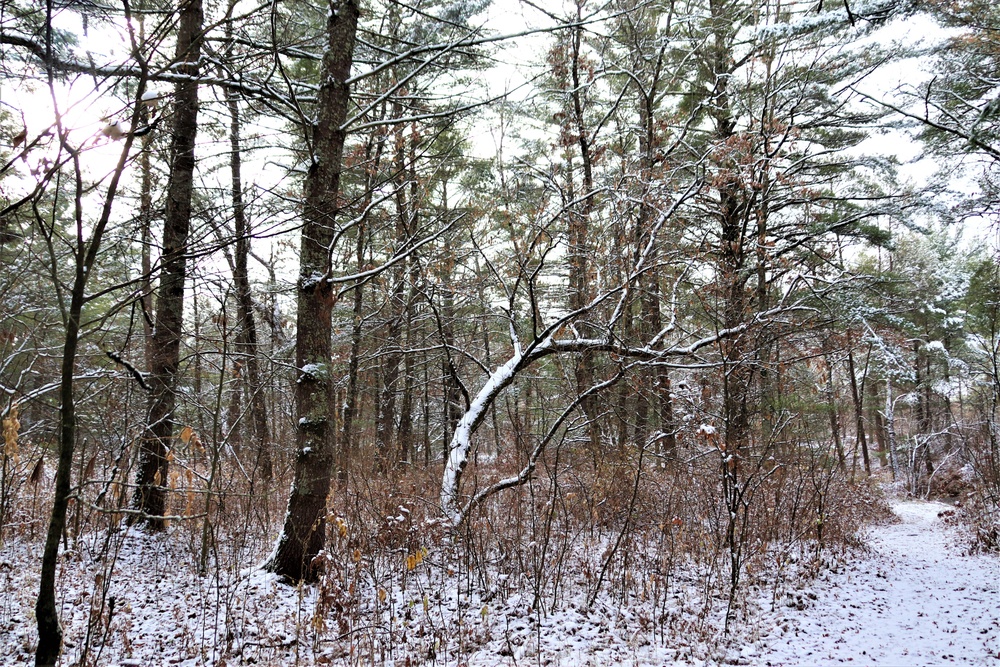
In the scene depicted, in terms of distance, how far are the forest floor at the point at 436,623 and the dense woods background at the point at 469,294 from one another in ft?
0.42

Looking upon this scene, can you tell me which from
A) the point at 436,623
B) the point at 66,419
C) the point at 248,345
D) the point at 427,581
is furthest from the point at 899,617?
the point at 248,345

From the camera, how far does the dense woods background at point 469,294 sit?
140 inches

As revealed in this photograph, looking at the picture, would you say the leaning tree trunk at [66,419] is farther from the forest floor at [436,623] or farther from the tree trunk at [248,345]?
the tree trunk at [248,345]

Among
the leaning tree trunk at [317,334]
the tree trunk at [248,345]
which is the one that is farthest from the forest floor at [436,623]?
the tree trunk at [248,345]

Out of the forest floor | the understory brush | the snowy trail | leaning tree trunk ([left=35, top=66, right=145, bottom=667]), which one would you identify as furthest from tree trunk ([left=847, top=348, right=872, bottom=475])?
leaning tree trunk ([left=35, top=66, right=145, bottom=667])

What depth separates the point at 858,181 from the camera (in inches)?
408

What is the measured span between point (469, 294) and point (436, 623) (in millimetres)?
4951

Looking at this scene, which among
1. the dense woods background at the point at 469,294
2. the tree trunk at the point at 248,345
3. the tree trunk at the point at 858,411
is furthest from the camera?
the tree trunk at the point at 858,411

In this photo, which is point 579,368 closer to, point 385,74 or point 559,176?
point 559,176

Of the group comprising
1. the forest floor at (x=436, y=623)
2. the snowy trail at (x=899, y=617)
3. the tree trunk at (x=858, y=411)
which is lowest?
the snowy trail at (x=899, y=617)

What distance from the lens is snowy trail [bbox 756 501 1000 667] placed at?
415 centimetres

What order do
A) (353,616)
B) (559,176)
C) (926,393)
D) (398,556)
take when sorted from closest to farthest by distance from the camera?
(353,616) < (398,556) < (559,176) < (926,393)

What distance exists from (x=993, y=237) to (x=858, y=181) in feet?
10.6

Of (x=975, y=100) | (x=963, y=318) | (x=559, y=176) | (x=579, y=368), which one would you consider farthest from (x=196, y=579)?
(x=963, y=318)
